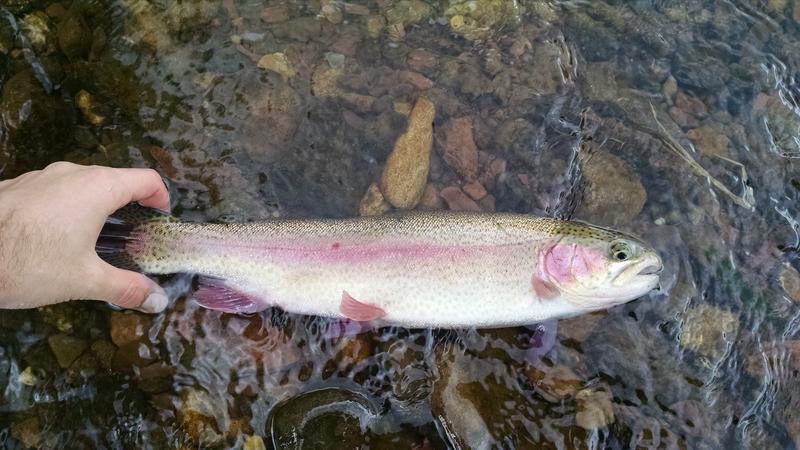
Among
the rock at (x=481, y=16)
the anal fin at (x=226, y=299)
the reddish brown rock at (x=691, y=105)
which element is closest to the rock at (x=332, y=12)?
the rock at (x=481, y=16)

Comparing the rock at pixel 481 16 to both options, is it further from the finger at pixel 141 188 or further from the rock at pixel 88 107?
the rock at pixel 88 107

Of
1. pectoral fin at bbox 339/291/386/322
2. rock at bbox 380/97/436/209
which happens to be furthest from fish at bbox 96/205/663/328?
rock at bbox 380/97/436/209

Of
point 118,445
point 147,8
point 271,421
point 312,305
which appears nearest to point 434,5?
point 147,8

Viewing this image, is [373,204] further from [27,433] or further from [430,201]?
[27,433]

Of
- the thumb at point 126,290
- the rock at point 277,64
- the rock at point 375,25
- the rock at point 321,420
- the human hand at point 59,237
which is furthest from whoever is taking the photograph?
the rock at point 375,25

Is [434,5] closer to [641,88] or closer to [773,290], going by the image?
[641,88]
